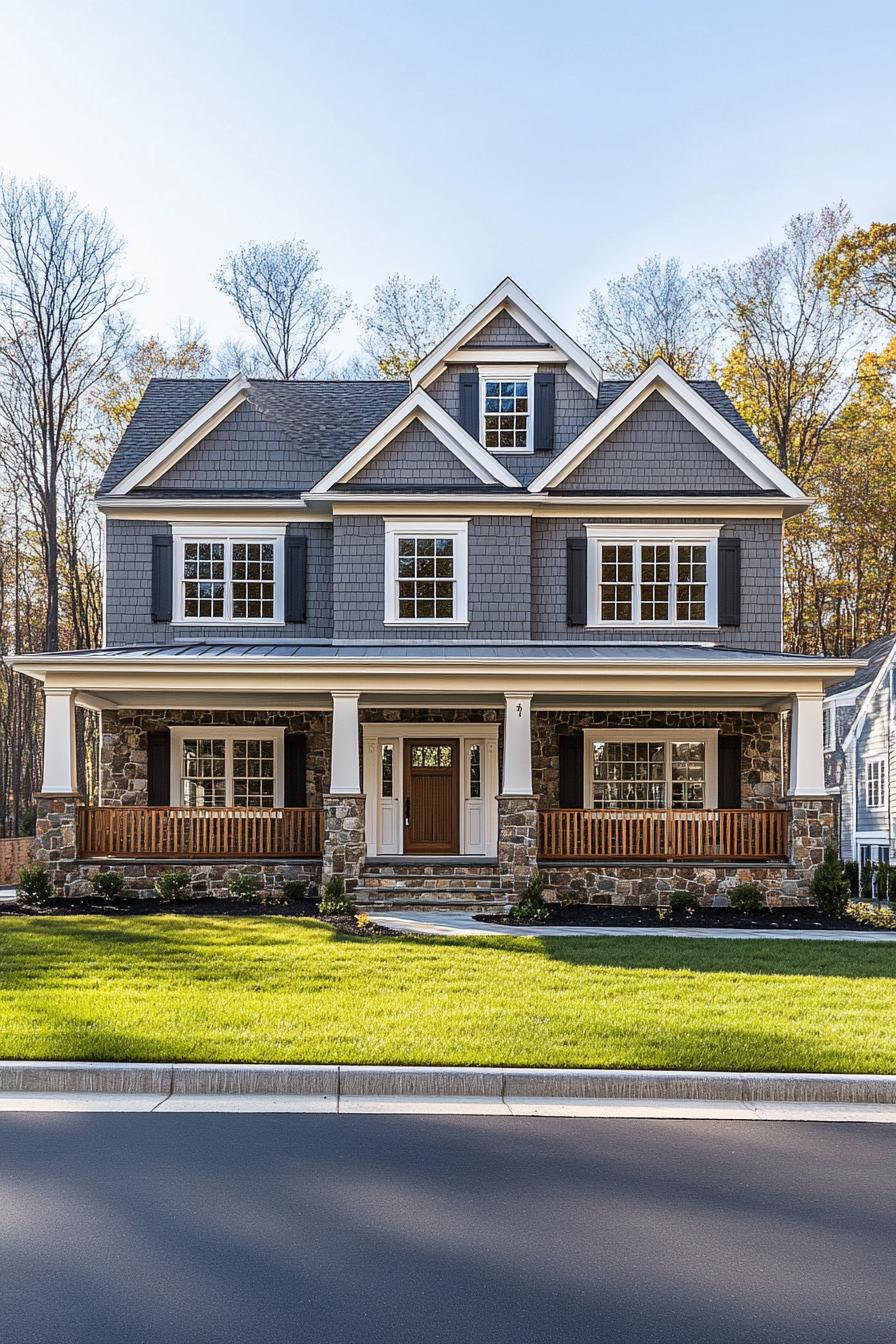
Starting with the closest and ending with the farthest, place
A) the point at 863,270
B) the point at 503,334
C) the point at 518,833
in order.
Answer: the point at 518,833, the point at 503,334, the point at 863,270

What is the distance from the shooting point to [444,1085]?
7.55m

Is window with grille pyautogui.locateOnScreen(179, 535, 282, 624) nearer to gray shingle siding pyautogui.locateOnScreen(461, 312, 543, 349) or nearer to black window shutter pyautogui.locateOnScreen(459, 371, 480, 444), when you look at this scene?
black window shutter pyautogui.locateOnScreen(459, 371, 480, 444)

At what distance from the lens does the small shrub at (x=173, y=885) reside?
55.4 feet

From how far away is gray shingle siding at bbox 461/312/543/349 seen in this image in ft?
69.8

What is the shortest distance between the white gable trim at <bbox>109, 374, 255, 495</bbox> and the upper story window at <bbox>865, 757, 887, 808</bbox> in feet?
53.6

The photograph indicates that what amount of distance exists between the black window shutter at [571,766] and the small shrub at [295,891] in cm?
508

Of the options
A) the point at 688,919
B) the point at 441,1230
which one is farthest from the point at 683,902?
the point at 441,1230

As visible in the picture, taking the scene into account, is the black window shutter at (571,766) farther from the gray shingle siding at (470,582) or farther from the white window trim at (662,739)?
the gray shingle siding at (470,582)

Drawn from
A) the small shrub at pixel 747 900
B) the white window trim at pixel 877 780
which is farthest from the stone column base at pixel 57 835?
the white window trim at pixel 877 780

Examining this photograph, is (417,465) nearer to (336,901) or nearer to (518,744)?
(518,744)

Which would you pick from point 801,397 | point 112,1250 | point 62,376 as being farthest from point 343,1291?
point 801,397

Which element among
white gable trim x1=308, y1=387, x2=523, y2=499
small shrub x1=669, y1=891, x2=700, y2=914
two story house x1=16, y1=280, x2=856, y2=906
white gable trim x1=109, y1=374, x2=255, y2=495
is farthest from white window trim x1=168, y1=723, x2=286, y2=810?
small shrub x1=669, y1=891, x2=700, y2=914

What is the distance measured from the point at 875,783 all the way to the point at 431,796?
40.7ft

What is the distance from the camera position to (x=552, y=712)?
20406 millimetres
